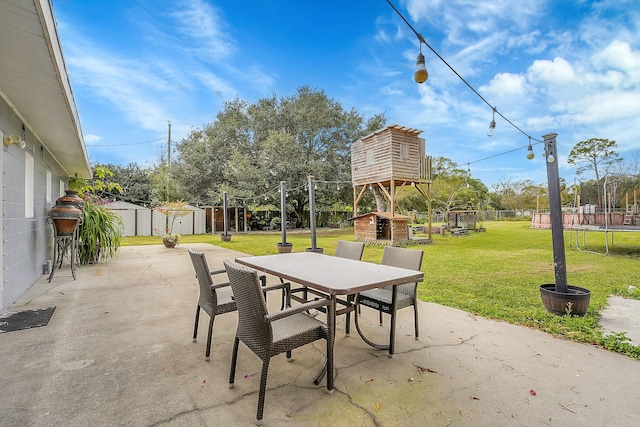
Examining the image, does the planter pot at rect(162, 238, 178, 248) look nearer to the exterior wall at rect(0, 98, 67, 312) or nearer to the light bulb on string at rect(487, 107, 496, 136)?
the exterior wall at rect(0, 98, 67, 312)

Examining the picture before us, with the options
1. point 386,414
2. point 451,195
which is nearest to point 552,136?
point 386,414

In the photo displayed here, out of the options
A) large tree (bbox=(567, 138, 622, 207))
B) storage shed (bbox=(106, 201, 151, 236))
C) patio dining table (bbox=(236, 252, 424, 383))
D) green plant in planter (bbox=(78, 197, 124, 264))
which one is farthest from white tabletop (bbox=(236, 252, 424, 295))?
large tree (bbox=(567, 138, 622, 207))

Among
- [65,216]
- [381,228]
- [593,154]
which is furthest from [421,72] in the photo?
[593,154]

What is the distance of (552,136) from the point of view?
3.37 meters

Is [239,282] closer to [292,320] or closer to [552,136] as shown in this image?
[292,320]

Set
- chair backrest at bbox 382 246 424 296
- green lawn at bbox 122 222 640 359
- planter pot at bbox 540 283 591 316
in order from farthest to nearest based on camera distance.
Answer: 1. planter pot at bbox 540 283 591 316
2. green lawn at bbox 122 222 640 359
3. chair backrest at bbox 382 246 424 296

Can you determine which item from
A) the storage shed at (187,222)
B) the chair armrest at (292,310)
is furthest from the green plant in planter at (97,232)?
the storage shed at (187,222)

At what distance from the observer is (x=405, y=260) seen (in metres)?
2.91

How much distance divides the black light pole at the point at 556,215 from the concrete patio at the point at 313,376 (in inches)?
36.3

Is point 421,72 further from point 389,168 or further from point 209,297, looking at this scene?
point 389,168

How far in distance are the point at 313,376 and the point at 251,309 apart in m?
0.77

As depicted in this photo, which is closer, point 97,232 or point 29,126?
point 29,126

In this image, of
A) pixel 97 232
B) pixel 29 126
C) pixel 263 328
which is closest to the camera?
pixel 263 328

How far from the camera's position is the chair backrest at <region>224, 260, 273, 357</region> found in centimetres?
162
